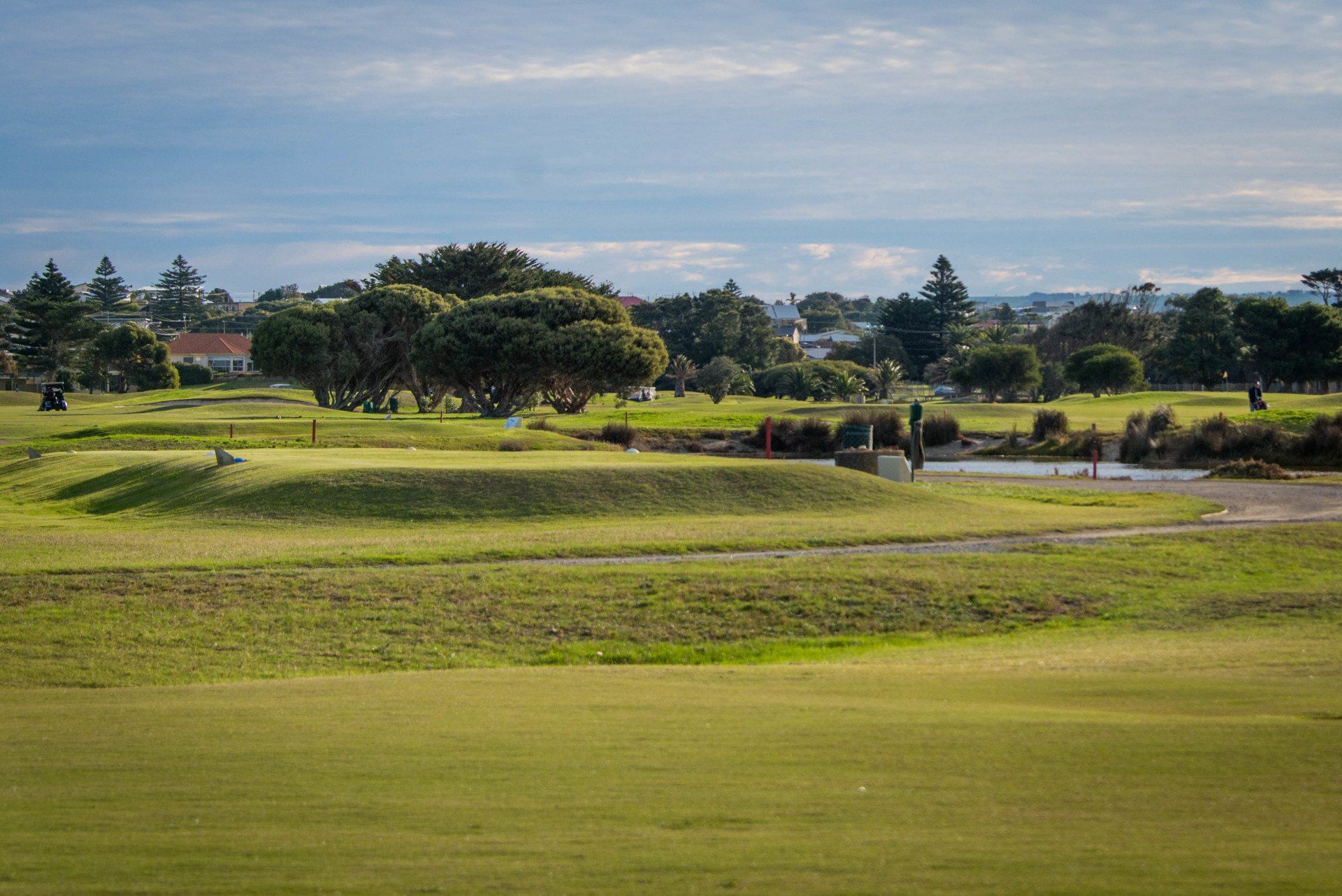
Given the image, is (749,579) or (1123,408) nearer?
(749,579)

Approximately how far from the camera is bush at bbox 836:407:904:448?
56250 mm

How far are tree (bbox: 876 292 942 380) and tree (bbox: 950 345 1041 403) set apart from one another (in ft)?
130

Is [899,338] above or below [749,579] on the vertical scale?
above

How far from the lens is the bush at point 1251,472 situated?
37.5 metres

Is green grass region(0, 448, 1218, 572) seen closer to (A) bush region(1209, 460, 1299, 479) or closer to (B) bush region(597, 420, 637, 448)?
(A) bush region(1209, 460, 1299, 479)

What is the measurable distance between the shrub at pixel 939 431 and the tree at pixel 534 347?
608 inches

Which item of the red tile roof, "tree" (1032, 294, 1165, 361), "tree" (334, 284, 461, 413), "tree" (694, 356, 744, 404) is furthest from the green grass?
the red tile roof

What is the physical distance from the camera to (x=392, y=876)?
5621mm

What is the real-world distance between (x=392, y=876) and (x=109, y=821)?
180cm

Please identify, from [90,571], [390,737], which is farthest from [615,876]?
[90,571]

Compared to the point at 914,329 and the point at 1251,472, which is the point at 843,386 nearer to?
the point at 914,329

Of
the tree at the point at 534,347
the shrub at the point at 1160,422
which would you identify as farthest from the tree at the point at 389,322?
the shrub at the point at 1160,422

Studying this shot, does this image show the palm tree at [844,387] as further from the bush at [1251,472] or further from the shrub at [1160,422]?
the bush at [1251,472]

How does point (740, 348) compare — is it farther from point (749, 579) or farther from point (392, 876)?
point (392, 876)
